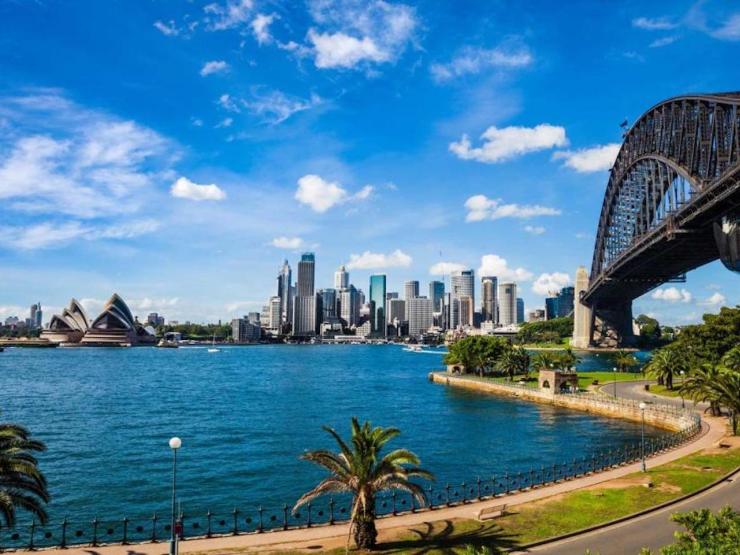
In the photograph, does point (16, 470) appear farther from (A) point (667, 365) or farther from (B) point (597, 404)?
(A) point (667, 365)

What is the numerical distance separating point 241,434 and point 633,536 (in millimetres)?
42034

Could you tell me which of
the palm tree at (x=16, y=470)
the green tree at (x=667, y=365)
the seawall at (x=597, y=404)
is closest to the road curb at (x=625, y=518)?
the palm tree at (x=16, y=470)

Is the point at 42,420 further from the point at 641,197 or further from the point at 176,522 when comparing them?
the point at 641,197

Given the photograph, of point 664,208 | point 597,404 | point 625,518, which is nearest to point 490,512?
point 625,518

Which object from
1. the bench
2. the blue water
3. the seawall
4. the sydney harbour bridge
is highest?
→ the sydney harbour bridge

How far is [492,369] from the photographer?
384 feet

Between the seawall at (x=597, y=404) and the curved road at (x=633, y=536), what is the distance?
22825mm

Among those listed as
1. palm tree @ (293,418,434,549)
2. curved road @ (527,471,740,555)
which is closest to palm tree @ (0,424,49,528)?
palm tree @ (293,418,434,549)

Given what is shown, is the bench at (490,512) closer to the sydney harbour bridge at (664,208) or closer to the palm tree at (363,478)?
the palm tree at (363,478)

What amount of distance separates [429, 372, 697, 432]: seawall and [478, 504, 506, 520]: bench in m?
28.6

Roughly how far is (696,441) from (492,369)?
75523 millimetres

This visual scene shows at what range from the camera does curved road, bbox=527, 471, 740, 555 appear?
2189cm

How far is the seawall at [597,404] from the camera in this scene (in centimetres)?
5466

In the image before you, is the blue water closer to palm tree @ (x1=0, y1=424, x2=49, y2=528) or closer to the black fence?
the black fence
